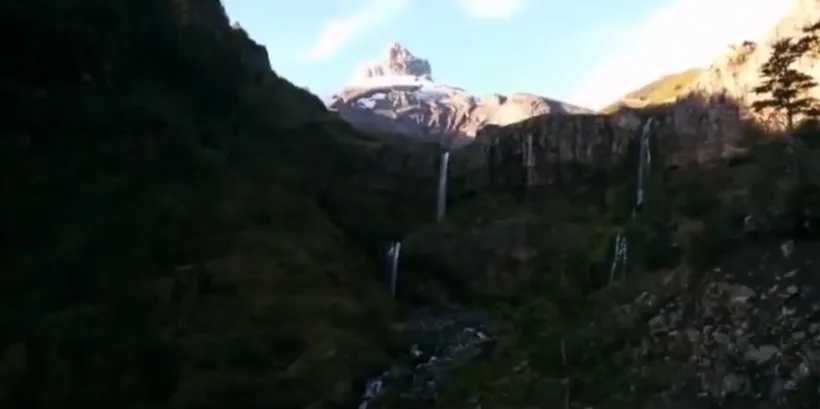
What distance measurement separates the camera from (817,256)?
95.6 feet

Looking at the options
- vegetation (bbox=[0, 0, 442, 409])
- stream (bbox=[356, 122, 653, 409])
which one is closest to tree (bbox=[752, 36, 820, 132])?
stream (bbox=[356, 122, 653, 409])

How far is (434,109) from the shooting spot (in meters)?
122

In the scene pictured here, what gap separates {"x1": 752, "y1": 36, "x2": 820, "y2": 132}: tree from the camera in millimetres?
39594

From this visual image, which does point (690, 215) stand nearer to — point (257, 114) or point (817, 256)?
point (817, 256)

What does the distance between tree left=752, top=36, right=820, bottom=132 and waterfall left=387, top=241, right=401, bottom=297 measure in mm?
18712

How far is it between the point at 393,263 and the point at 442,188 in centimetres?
678

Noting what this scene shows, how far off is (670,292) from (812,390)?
312 inches

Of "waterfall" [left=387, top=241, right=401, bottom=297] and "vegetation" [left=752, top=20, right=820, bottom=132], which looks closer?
"vegetation" [left=752, top=20, right=820, bottom=132]

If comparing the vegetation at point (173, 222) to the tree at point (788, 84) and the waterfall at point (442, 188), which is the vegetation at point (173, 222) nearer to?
the waterfall at point (442, 188)

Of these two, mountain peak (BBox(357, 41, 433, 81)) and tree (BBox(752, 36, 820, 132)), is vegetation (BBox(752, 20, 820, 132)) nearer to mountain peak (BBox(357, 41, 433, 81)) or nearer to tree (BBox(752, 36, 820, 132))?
tree (BBox(752, 36, 820, 132))

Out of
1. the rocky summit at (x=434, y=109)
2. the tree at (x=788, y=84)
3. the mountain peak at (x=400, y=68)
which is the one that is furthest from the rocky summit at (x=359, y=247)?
the mountain peak at (x=400, y=68)

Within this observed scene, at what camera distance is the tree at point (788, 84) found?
39594mm

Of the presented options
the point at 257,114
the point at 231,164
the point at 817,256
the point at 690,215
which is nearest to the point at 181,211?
the point at 231,164

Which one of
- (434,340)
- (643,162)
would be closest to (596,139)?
(643,162)
